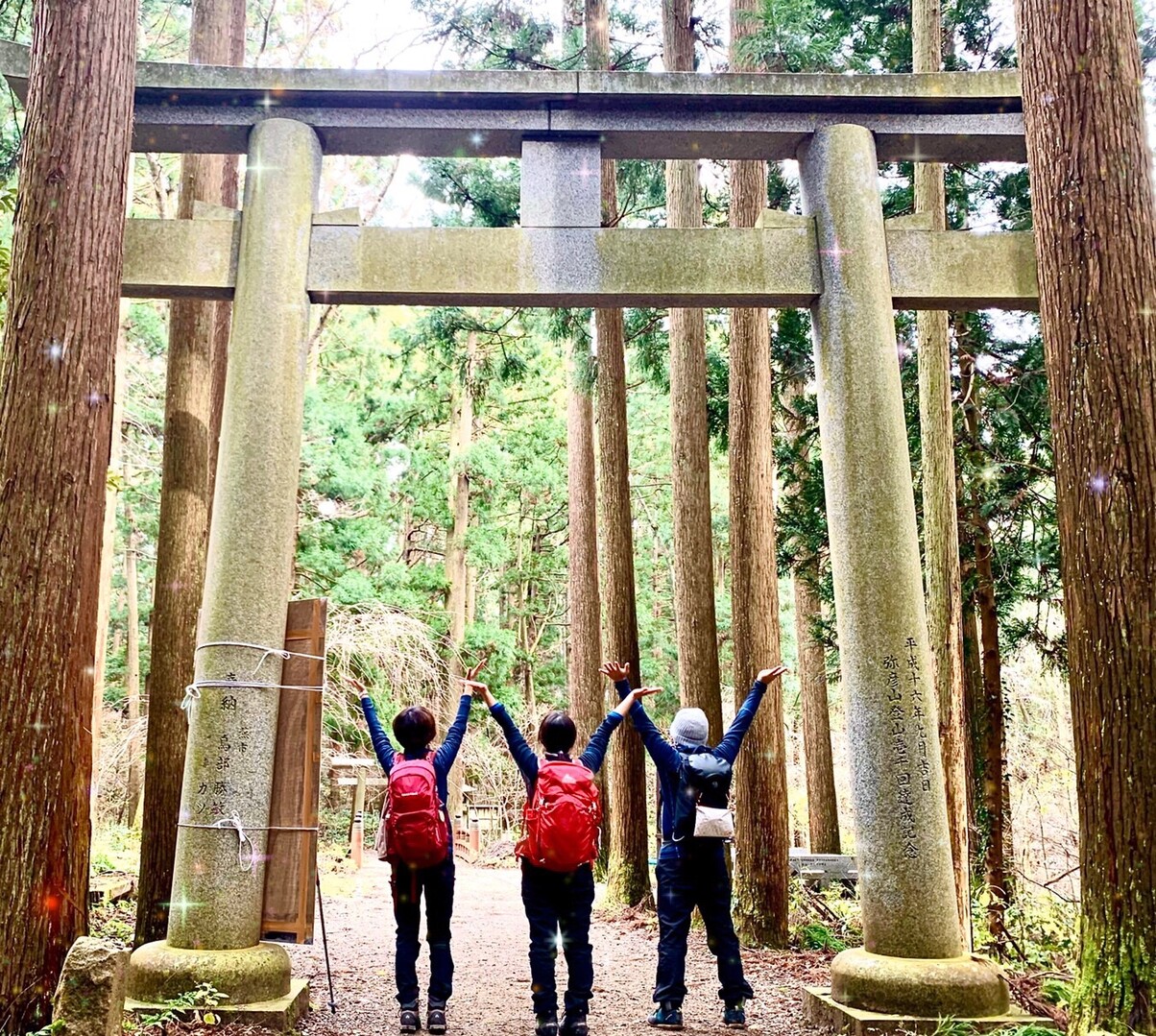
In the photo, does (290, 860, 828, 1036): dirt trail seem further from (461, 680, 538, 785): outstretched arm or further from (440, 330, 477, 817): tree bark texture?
(440, 330, 477, 817): tree bark texture

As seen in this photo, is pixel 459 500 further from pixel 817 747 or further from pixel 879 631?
pixel 879 631

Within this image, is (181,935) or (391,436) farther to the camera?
(391,436)

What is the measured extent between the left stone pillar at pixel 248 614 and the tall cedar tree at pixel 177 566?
1187 mm

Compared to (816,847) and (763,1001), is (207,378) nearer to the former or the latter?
(763,1001)

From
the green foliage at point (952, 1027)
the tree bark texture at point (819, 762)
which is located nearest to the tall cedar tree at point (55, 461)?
the green foliage at point (952, 1027)

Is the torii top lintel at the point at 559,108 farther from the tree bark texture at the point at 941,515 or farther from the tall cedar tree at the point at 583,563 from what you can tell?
the tall cedar tree at the point at 583,563

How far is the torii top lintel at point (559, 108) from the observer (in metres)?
5.95

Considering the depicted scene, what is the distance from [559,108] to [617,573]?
519cm

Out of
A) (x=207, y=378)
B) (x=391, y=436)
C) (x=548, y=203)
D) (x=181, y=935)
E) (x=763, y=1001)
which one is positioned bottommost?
(x=763, y=1001)

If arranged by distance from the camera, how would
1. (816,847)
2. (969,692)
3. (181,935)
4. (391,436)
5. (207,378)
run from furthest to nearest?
(391,436)
(816,847)
(969,692)
(207,378)
(181,935)

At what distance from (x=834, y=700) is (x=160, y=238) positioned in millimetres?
23329

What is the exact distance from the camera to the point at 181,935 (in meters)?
5.12

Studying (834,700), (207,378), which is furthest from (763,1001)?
(834,700)

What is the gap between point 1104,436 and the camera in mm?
4203
